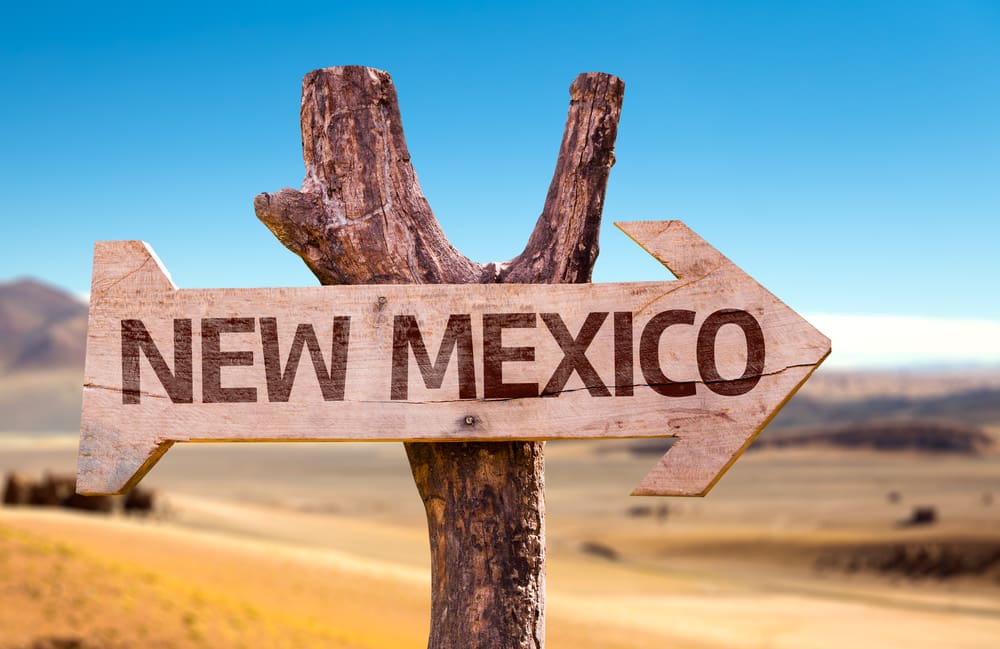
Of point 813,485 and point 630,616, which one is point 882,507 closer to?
point 813,485

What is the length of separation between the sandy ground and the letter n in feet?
19.4

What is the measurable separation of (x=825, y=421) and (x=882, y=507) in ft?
180

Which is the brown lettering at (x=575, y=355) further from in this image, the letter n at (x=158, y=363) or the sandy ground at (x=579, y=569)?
the sandy ground at (x=579, y=569)

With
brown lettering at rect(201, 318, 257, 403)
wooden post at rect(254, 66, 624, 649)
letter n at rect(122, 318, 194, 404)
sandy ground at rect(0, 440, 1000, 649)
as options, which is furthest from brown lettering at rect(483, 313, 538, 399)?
sandy ground at rect(0, 440, 1000, 649)

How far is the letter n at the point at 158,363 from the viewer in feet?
9.54

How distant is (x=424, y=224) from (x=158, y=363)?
951 millimetres

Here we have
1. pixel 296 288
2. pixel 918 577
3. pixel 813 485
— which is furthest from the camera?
pixel 813 485

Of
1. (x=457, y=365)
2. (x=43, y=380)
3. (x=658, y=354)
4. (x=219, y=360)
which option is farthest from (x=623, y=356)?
(x=43, y=380)

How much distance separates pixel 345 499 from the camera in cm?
4794

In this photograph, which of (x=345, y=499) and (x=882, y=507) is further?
(x=345, y=499)

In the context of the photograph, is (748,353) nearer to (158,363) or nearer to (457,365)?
(457,365)

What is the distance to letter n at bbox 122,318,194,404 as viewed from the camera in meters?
2.91

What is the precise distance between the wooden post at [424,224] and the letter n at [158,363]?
0.49 m

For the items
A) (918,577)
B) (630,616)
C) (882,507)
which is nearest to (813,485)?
(882,507)
